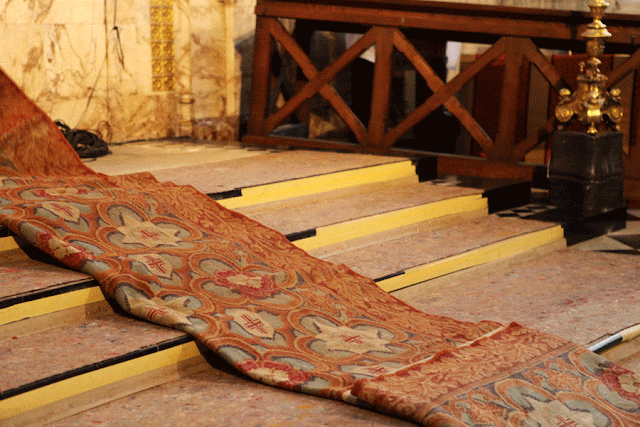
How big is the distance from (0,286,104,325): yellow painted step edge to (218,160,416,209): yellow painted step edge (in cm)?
119

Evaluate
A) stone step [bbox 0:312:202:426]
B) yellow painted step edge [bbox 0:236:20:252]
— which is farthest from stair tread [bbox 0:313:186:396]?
yellow painted step edge [bbox 0:236:20:252]

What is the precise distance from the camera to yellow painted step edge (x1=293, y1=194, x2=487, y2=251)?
11.6ft

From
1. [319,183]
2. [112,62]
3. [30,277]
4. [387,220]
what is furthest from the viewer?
[112,62]

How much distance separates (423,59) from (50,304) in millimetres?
3258

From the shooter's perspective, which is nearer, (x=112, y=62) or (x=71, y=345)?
(x=71, y=345)

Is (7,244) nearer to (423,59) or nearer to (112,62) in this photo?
(112,62)

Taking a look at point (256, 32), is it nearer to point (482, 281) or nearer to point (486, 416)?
point (482, 281)

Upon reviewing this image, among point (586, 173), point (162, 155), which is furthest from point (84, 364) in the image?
point (586, 173)

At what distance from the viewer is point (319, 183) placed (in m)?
Answer: 4.21

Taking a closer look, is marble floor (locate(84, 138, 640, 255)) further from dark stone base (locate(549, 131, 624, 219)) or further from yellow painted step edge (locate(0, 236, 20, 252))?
yellow painted step edge (locate(0, 236, 20, 252))

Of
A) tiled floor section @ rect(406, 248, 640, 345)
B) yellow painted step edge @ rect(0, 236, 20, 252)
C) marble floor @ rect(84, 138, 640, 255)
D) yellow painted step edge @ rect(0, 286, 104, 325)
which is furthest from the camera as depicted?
marble floor @ rect(84, 138, 640, 255)

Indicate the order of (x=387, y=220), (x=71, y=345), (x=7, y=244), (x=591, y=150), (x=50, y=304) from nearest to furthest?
(x=71, y=345) < (x=50, y=304) < (x=7, y=244) < (x=387, y=220) < (x=591, y=150)

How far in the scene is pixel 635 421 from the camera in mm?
2213

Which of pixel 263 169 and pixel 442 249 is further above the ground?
pixel 263 169
